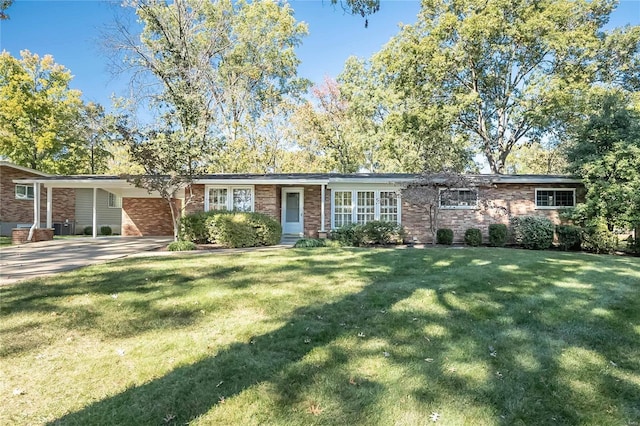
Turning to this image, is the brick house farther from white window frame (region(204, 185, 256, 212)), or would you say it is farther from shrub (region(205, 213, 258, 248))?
shrub (region(205, 213, 258, 248))

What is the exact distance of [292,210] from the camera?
16.2m

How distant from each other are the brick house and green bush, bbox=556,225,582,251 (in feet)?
5.21

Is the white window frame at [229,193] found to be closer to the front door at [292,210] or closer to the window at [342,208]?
the front door at [292,210]

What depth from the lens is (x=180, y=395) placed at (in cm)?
292

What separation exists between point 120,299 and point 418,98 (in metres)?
20.2

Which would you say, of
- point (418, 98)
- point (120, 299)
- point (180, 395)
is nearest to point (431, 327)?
point (180, 395)

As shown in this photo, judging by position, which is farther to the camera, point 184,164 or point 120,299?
point 184,164

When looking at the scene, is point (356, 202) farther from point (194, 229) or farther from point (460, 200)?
point (194, 229)

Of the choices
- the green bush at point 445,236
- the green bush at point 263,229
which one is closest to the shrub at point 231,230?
the green bush at point 263,229

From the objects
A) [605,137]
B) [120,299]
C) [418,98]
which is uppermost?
[418,98]

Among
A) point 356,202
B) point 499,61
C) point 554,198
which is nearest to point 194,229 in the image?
point 356,202

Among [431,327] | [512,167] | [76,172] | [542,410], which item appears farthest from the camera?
[512,167]

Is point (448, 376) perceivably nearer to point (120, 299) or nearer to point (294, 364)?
point (294, 364)

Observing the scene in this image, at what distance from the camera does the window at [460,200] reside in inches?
591
